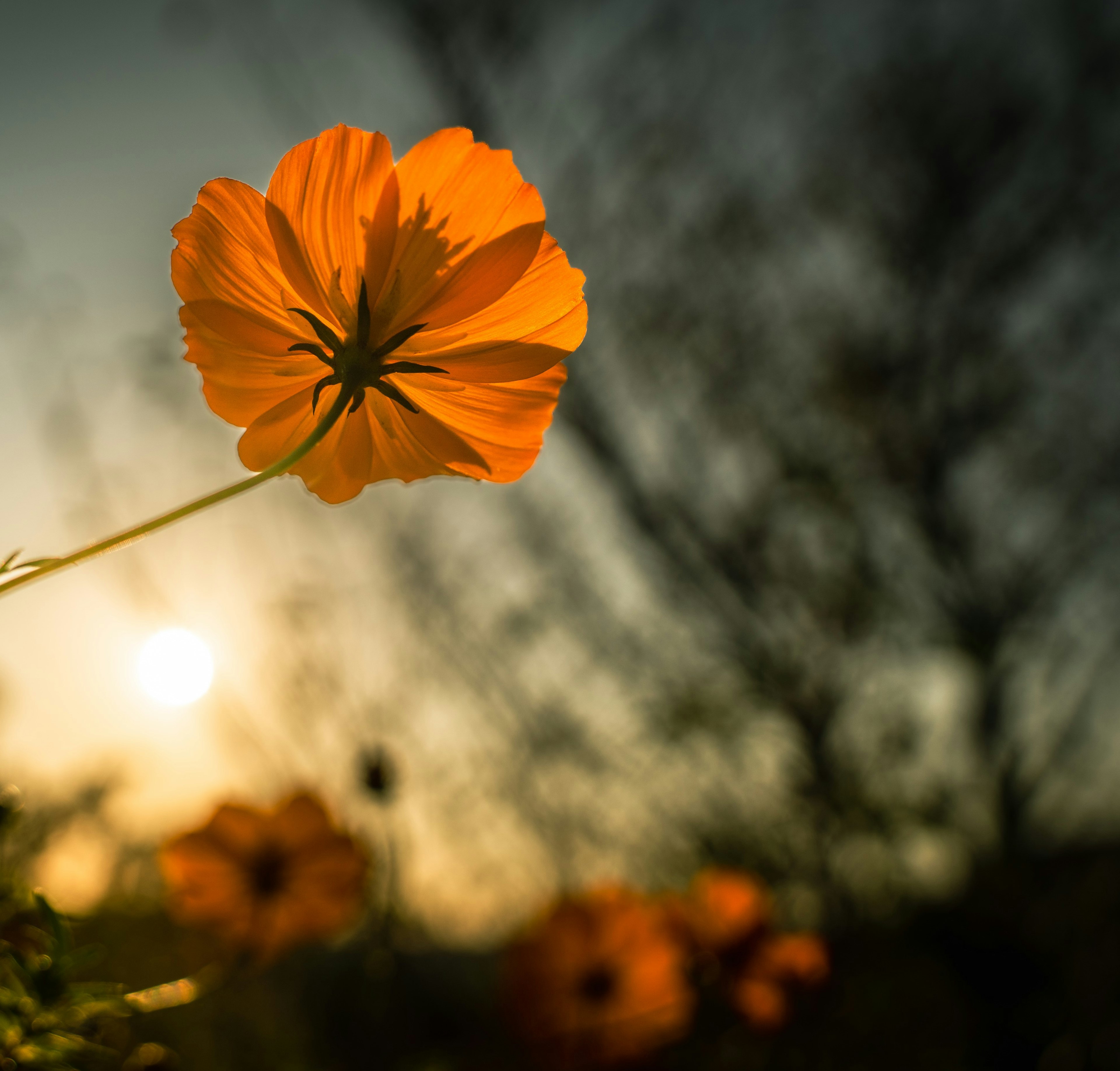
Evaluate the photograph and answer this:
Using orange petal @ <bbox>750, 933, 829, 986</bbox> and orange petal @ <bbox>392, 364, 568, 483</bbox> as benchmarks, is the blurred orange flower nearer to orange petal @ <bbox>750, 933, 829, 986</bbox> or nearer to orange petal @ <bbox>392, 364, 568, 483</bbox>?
orange petal @ <bbox>750, 933, 829, 986</bbox>

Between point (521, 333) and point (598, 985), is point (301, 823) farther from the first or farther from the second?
point (521, 333)

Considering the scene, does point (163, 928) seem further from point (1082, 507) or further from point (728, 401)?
point (1082, 507)

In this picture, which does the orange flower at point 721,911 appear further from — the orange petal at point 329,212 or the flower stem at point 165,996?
the orange petal at point 329,212

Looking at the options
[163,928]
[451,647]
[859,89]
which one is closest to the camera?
[163,928]

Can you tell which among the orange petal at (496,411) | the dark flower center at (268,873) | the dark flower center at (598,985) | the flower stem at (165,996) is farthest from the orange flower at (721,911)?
the orange petal at (496,411)

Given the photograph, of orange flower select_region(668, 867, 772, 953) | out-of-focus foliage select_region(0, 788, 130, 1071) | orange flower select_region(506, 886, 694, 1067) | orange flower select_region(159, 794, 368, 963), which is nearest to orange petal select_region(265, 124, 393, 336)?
out-of-focus foliage select_region(0, 788, 130, 1071)

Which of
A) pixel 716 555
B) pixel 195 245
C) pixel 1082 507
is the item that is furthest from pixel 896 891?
pixel 195 245

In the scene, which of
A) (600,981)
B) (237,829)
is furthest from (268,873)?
(600,981)
